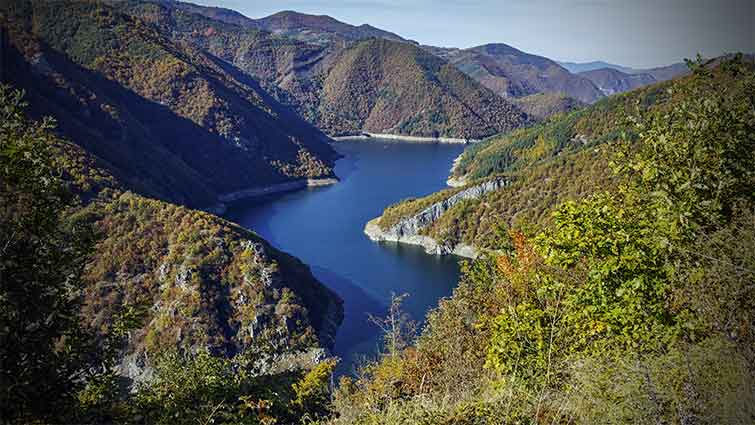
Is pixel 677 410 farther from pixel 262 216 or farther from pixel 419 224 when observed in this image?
pixel 262 216

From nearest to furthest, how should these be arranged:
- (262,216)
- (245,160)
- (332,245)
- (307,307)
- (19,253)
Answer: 1. (19,253)
2. (307,307)
3. (332,245)
4. (262,216)
5. (245,160)

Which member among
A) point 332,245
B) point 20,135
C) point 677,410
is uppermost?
point 20,135

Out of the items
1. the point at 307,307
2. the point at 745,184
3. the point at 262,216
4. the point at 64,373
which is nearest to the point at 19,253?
the point at 64,373

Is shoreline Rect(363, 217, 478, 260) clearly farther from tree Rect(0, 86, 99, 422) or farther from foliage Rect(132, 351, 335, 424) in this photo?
tree Rect(0, 86, 99, 422)

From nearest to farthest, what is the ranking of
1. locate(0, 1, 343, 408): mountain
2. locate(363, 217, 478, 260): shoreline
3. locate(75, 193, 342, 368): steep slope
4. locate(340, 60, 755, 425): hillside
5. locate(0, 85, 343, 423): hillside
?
1. locate(340, 60, 755, 425): hillside
2. locate(0, 85, 343, 423): hillside
3. locate(0, 1, 343, 408): mountain
4. locate(75, 193, 342, 368): steep slope
5. locate(363, 217, 478, 260): shoreline

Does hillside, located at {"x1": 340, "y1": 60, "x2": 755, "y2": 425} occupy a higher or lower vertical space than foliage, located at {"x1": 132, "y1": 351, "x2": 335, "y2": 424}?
higher

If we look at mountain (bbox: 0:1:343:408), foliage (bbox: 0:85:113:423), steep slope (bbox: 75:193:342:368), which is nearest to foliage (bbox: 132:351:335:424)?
mountain (bbox: 0:1:343:408)
